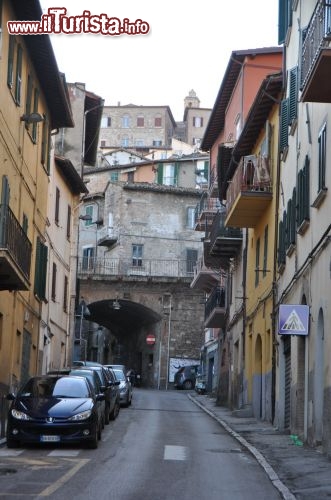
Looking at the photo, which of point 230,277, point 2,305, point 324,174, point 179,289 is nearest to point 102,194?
point 179,289

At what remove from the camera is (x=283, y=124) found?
24969 mm

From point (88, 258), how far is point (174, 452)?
57.6 meters

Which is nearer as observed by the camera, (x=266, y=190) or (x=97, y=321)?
(x=266, y=190)

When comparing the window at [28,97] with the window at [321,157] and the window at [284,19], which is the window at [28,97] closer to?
the window at [284,19]

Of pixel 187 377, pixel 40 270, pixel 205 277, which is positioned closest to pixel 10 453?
pixel 40 270

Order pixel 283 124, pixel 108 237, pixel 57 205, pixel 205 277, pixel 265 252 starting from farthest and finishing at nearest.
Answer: pixel 108 237 → pixel 205 277 → pixel 57 205 → pixel 265 252 → pixel 283 124

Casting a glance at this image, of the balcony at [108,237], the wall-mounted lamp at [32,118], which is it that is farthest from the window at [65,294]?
the balcony at [108,237]

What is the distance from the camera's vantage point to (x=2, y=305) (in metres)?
24.5

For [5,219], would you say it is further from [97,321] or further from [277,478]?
[97,321]

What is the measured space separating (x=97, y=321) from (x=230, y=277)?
3181 cm

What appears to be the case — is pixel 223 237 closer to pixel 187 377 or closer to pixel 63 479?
pixel 63 479

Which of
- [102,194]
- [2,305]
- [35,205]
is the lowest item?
[2,305]

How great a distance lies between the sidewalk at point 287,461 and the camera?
13056mm

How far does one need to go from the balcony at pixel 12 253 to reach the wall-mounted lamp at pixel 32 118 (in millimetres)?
3665
